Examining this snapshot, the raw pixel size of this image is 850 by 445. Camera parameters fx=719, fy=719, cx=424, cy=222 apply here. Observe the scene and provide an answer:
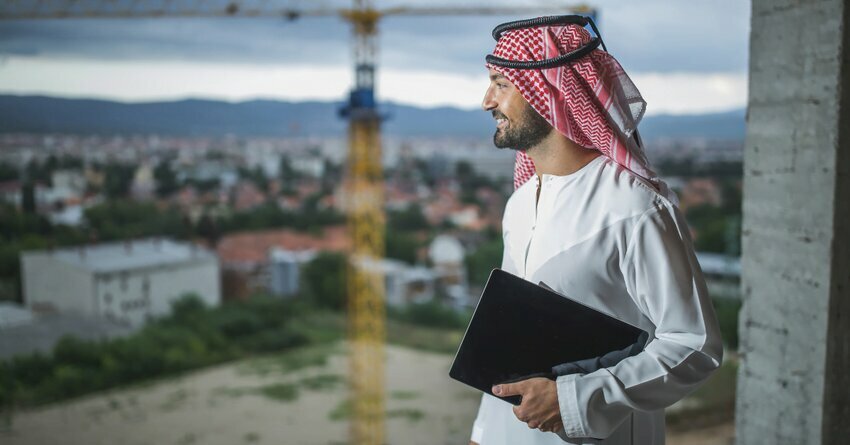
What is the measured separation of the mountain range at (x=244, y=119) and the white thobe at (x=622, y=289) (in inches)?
270

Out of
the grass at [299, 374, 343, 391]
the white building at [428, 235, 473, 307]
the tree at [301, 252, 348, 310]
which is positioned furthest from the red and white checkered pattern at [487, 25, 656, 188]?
the tree at [301, 252, 348, 310]

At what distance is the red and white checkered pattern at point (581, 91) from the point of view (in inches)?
37.8

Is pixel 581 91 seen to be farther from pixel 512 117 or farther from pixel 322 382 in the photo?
pixel 322 382

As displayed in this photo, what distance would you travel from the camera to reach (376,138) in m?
12.9

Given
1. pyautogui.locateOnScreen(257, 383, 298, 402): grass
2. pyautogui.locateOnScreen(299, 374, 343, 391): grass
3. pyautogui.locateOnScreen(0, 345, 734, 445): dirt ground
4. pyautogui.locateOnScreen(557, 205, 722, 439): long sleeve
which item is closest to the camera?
pyautogui.locateOnScreen(557, 205, 722, 439): long sleeve

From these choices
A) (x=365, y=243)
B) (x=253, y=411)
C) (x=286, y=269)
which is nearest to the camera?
(x=253, y=411)

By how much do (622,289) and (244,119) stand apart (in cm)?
1079

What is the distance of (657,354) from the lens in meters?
0.88

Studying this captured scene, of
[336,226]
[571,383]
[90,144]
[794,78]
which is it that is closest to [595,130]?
[571,383]

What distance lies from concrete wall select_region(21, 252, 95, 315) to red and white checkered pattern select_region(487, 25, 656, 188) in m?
8.64

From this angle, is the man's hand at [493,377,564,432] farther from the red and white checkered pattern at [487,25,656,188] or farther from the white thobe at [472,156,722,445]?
the red and white checkered pattern at [487,25,656,188]

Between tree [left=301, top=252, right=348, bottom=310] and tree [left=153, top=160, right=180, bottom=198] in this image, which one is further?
tree [left=301, top=252, right=348, bottom=310]

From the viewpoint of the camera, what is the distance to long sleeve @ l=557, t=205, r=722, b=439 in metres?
0.88

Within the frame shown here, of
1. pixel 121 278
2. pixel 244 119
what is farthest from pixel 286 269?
pixel 121 278
